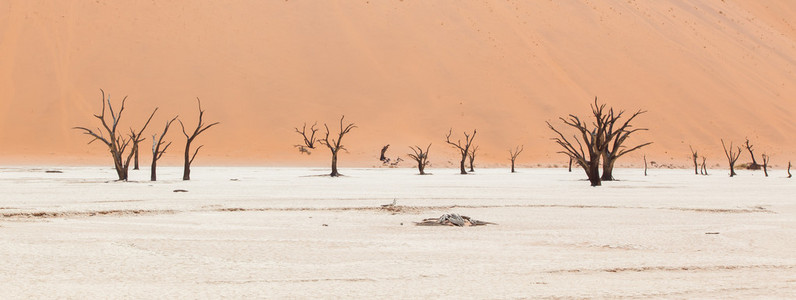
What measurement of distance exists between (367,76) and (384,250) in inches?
1662

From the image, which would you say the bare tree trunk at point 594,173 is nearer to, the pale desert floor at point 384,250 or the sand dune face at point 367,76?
the pale desert floor at point 384,250

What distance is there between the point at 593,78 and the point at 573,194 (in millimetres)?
37314

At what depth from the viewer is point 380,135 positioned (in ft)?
148

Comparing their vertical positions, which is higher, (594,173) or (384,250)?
(594,173)

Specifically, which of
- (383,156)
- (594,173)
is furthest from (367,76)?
(594,173)

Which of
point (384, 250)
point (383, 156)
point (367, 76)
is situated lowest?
point (384, 250)

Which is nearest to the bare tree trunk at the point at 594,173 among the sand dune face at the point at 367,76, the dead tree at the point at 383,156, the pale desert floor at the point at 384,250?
the pale desert floor at the point at 384,250

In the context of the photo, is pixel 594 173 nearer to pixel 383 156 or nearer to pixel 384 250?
pixel 384 250

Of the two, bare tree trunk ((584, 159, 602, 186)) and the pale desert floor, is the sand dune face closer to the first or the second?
bare tree trunk ((584, 159, 602, 186))

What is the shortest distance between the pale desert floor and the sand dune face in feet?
102

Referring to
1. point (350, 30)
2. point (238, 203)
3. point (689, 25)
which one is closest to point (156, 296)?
point (238, 203)

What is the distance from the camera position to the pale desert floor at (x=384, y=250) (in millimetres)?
5469

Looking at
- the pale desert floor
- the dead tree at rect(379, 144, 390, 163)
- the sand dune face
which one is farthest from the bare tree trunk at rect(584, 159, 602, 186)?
the sand dune face

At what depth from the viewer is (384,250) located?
7.43 metres
